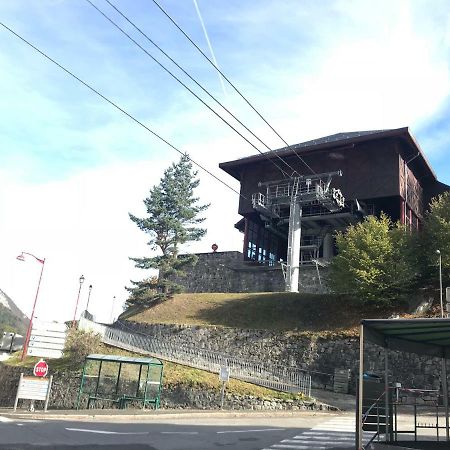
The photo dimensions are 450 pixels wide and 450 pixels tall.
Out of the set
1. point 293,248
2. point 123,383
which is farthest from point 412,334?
point 293,248

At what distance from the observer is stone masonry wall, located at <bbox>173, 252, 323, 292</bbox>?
4785cm

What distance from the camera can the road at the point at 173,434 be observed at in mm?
10420

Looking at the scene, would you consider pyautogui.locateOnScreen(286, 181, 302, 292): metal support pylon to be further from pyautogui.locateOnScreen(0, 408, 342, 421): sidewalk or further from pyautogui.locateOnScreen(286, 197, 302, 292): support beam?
pyautogui.locateOnScreen(0, 408, 342, 421): sidewalk

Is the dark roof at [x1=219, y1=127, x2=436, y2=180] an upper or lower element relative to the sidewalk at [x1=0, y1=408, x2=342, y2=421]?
upper

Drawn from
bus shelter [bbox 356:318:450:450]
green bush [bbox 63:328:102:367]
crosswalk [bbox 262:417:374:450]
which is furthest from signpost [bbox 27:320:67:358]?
green bush [bbox 63:328:102:367]

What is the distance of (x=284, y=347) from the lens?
33094mm

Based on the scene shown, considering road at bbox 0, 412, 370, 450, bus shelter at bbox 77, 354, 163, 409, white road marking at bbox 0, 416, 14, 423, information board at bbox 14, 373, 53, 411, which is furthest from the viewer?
bus shelter at bbox 77, 354, 163, 409

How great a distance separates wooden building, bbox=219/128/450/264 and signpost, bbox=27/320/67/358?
2799cm

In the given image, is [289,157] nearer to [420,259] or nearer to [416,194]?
[416,194]

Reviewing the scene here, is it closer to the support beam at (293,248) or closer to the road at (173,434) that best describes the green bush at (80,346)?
Answer: the road at (173,434)

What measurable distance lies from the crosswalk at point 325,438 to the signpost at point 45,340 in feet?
32.9

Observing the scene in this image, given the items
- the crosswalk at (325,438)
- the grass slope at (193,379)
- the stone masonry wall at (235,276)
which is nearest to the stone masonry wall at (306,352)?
the grass slope at (193,379)

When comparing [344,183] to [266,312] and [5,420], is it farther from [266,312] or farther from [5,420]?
[5,420]

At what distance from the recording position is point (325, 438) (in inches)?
531
